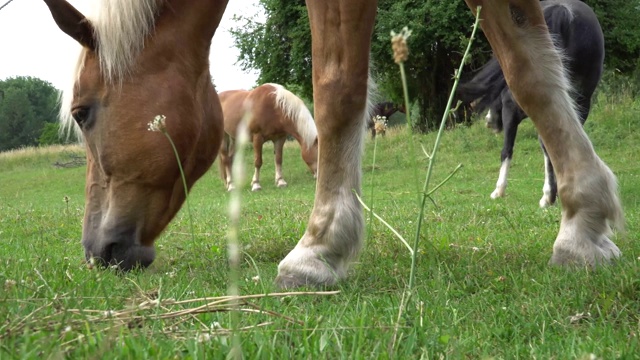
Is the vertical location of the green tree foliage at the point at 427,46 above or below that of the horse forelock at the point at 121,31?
above

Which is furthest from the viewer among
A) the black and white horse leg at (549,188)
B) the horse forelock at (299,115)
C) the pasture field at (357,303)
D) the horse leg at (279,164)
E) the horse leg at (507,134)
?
the horse leg at (279,164)

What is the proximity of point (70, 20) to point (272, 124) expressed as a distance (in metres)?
11.2

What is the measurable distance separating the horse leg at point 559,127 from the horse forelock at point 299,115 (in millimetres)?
10015

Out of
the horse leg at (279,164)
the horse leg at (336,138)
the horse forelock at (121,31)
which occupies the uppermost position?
the horse forelock at (121,31)

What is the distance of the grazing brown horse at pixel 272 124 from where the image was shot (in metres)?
12.7

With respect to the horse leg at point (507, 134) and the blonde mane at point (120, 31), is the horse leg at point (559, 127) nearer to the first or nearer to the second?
the blonde mane at point (120, 31)

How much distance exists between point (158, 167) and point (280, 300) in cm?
96

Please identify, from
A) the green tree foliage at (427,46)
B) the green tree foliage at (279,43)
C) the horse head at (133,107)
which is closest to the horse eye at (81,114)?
the horse head at (133,107)

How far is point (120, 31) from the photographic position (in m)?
2.44

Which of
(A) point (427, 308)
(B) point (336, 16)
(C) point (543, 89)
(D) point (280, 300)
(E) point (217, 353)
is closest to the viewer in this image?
(E) point (217, 353)

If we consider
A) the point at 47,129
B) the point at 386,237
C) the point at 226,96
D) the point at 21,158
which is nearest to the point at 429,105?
the point at 226,96

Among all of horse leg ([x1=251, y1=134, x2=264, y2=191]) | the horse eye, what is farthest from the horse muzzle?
horse leg ([x1=251, y1=134, x2=264, y2=191])

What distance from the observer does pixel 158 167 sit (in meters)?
2.45

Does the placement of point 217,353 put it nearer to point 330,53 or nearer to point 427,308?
point 427,308
